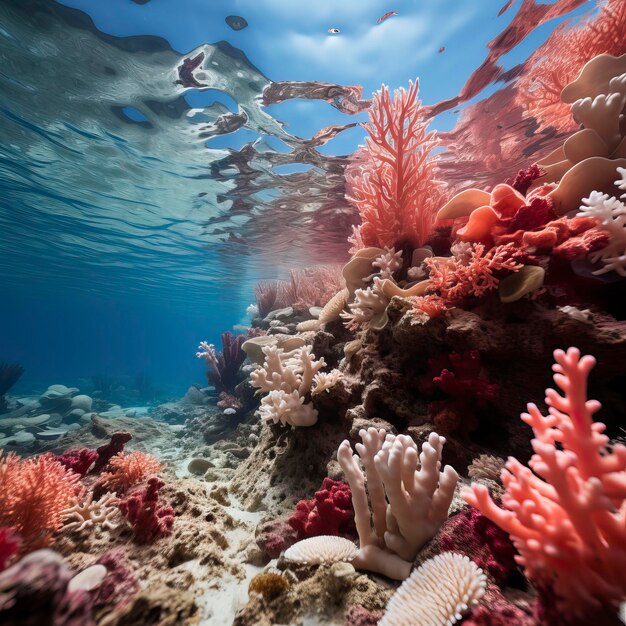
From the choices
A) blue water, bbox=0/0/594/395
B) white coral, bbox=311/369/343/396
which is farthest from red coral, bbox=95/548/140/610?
blue water, bbox=0/0/594/395

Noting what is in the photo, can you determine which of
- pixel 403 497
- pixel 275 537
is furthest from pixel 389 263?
pixel 275 537

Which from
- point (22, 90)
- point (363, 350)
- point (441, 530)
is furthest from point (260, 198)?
point (441, 530)

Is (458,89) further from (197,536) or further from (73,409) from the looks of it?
(73,409)

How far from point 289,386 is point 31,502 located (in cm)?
275

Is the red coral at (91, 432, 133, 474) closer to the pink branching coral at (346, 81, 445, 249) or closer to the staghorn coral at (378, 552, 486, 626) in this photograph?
the staghorn coral at (378, 552, 486, 626)

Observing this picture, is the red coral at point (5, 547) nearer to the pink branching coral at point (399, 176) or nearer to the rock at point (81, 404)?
the pink branching coral at point (399, 176)

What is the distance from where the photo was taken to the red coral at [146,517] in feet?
8.87

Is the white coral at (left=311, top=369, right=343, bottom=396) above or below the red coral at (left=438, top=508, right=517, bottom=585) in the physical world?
above

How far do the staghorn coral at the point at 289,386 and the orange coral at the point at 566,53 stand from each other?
650 centimetres

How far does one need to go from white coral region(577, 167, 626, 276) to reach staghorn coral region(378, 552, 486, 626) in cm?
266

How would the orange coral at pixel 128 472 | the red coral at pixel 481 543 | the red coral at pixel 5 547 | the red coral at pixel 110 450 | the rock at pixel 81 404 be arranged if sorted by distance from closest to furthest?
the red coral at pixel 481 543
the red coral at pixel 5 547
the orange coral at pixel 128 472
the red coral at pixel 110 450
the rock at pixel 81 404

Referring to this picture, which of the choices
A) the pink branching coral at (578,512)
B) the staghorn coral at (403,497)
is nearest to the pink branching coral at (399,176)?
the staghorn coral at (403,497)

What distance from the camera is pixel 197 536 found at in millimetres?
2795

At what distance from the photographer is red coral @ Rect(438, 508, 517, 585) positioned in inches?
63.9
